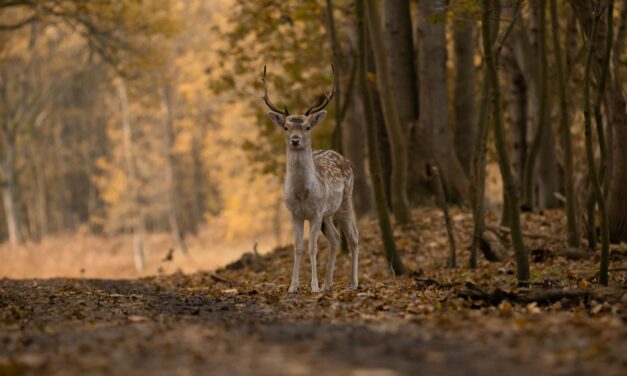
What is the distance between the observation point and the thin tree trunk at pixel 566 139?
1180 cm

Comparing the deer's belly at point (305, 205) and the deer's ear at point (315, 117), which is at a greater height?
the deer's ear at point (315, 117)

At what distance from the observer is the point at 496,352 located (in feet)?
17.2

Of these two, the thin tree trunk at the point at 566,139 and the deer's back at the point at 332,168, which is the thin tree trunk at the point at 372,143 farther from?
the thin tree trunk at the point at 566,139

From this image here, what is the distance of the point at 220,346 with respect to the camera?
5.65m

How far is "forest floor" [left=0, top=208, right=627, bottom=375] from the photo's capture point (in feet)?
16.2

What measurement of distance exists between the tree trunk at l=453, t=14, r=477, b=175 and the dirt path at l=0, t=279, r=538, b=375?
1264cm

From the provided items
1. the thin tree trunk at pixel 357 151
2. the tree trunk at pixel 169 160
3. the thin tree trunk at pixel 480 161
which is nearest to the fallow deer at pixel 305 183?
the thin tree trunk at pixel 480 161

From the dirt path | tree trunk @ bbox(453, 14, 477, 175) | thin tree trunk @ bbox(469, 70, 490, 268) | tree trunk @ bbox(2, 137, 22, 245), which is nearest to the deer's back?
thin tree trunk @ bbox(469, 70, 490, 268)

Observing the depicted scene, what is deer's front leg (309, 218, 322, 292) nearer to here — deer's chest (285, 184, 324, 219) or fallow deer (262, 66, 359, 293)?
fallow deer (262, 66, 359, 293)

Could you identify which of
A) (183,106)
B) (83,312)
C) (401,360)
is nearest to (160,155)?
(183,106)

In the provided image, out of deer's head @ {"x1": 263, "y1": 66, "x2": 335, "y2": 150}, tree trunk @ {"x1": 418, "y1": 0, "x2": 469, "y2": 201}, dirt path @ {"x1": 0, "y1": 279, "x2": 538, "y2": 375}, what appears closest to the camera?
dirt path @ {"x1": 0, "y1": 279, "x2": 538, "y2": 375}

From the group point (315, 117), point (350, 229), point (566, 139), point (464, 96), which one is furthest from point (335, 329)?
point (464, 96)

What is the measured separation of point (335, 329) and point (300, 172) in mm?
4117

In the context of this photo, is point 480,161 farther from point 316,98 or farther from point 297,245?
point 316,98
